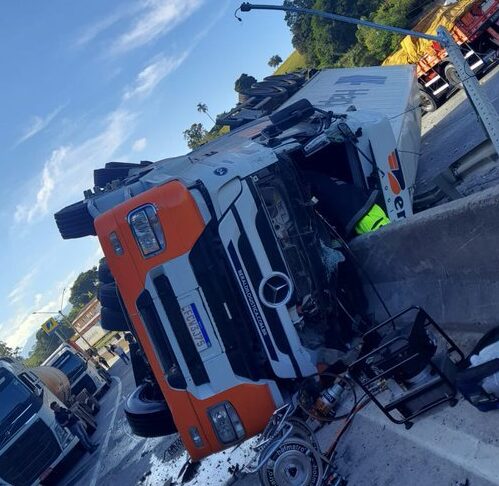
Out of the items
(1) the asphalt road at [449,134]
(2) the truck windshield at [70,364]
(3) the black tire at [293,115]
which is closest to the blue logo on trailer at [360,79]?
(1) the asphalt road at [449,134]

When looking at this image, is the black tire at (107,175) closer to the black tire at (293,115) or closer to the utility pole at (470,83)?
the black tire at (293,115)

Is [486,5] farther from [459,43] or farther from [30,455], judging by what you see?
[30,455]

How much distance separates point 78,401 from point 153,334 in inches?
392

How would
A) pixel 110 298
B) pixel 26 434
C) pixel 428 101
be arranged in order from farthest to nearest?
pixel 428 101 < pixel 26 434 < pixel 110 298

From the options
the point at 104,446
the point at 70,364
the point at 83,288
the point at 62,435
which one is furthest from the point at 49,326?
the point at 83,288

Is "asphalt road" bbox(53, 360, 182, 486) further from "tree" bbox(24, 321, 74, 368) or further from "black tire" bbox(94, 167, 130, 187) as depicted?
"tree" bbox(24, 321, 74, 368)

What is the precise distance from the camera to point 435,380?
348cm

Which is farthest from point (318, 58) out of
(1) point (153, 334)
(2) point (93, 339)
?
(1) point (153, 334)

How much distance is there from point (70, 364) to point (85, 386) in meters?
1.05

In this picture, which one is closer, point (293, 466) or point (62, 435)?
point (293, 466)

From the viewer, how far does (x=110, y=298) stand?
5.16 m

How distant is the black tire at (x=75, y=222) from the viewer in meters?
5.88

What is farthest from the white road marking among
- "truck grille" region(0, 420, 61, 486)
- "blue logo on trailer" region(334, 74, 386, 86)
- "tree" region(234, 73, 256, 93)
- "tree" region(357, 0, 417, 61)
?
"tree" region(234, 73, 256, 93)

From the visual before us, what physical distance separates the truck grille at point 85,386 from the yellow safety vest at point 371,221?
40.9 feet
